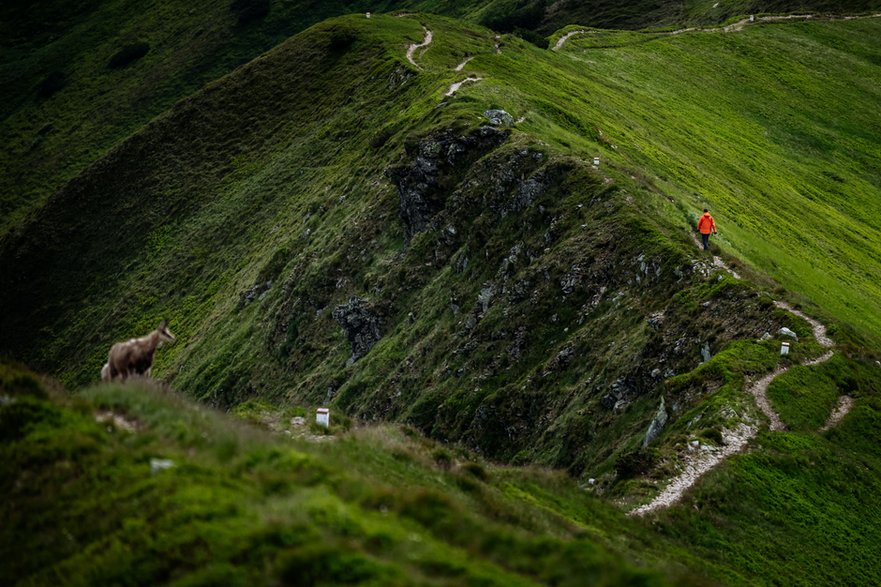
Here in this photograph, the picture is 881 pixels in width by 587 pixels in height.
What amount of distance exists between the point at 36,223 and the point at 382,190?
78897 mm

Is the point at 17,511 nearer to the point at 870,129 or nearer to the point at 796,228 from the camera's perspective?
the point at 796,228

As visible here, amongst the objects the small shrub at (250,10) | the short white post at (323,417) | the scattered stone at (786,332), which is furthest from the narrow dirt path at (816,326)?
the small shrub at (250,10)

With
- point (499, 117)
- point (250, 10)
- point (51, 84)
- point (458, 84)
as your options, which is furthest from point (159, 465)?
point (51, 84)

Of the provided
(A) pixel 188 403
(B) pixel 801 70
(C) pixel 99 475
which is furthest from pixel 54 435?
(B) pixel 801 70

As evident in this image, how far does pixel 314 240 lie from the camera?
6806 cm

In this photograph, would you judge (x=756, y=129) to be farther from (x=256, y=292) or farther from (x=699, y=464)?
(x=699, y=464)

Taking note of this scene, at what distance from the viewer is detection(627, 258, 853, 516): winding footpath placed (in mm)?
23234

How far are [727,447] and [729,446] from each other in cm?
11

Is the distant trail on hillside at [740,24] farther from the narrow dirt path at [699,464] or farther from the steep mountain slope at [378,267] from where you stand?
the narrow dirt path at [699,464]

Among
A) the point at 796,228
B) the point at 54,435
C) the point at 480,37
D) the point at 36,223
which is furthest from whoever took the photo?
the point at 36,223

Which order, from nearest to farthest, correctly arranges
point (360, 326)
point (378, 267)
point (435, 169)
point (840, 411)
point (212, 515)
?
1. point (212, 515)
2. point (840, 411)
3. point (360, 326)
4. point (435, 169)
5. point (378, 267)

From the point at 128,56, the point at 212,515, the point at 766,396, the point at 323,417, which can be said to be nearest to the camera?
the point at 212,515

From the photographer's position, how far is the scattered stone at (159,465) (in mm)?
12305

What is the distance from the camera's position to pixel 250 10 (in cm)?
18675
